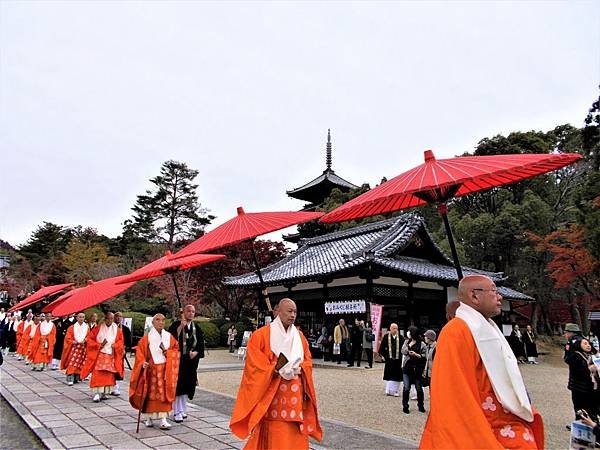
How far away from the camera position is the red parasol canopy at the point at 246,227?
558cm

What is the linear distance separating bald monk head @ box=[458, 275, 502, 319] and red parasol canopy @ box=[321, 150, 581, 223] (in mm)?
1058

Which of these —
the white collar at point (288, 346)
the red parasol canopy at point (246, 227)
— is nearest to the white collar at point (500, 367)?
the white collar at point (288, 346)

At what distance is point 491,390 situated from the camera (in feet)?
9.01

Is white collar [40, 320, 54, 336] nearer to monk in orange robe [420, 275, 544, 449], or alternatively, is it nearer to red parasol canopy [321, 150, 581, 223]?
red parasol canopy [321, 150, 581, 223]

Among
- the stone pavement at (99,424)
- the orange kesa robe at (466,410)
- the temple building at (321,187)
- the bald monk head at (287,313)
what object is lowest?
the stone pavement at (99,424)

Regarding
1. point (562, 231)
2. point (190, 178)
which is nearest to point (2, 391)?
point (562, 231)

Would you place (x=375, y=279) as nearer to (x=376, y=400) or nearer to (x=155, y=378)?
(x=376, y=400)

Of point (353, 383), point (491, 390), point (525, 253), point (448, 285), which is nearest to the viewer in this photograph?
point (491, 390)

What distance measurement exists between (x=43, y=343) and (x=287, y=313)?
13587mm

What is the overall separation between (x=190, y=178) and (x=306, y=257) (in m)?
25.9

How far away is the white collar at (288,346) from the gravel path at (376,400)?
3.22 m

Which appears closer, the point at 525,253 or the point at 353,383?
the point at 353,383

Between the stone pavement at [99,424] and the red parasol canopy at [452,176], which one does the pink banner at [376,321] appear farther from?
the red parasol canopy at [452,176]

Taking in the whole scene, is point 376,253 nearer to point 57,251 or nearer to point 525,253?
point 525,253
